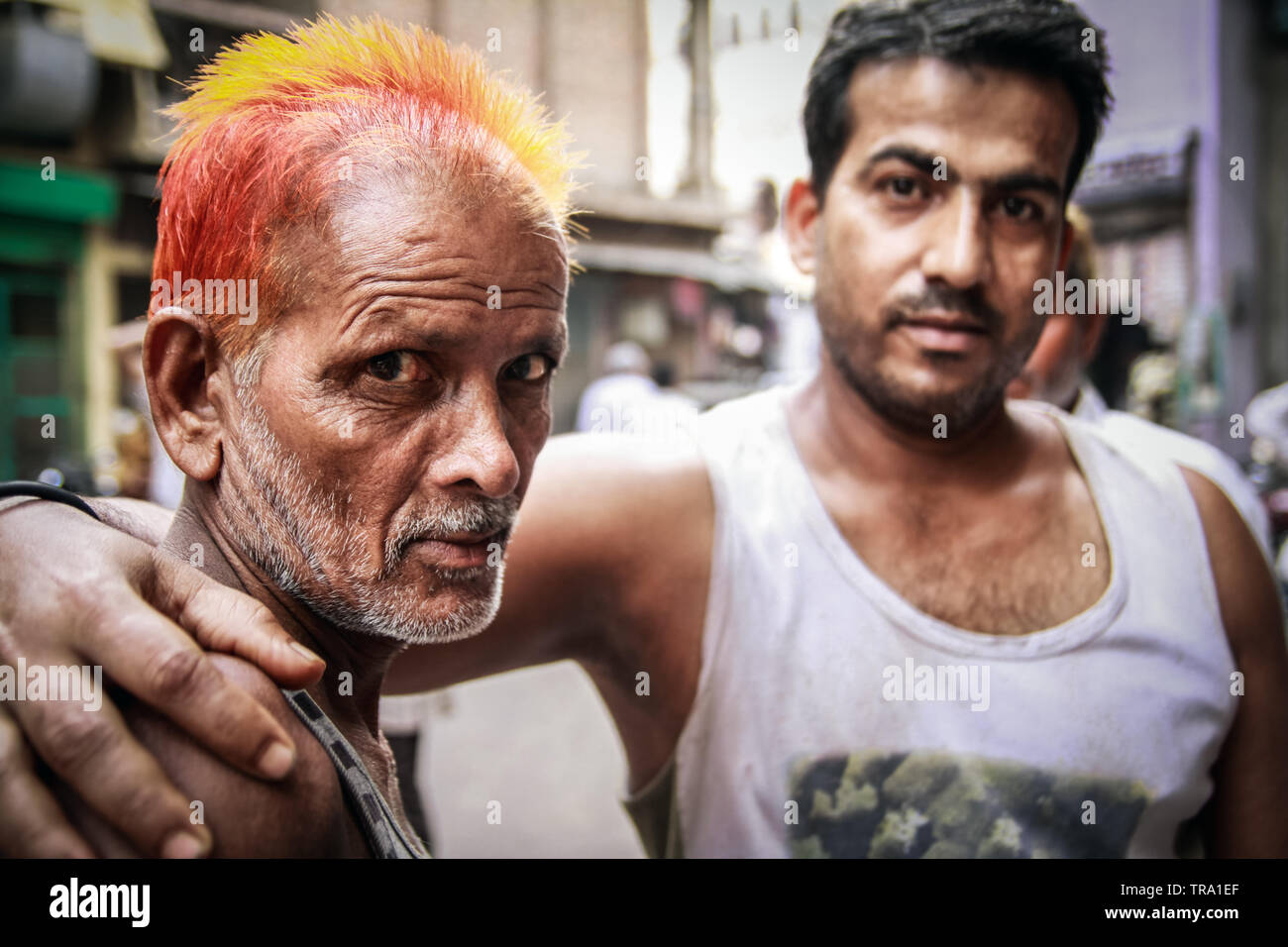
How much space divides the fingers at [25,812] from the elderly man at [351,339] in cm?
21

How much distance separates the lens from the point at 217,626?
808 millimetres

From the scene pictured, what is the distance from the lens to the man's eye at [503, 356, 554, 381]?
104 cm

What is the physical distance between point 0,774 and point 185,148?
2.33 ft

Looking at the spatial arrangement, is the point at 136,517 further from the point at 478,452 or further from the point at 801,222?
the point at 801,222

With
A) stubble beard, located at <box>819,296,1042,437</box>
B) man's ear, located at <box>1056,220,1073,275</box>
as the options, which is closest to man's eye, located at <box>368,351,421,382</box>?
stubble beard, located at <box>819,296,1042,437</box>

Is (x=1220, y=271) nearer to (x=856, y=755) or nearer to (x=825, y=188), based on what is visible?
(x=825, y=188)

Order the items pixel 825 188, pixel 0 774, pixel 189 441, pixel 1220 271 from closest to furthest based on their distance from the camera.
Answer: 1. pixel 0 774
2. pixel 189 441
3. pixel 825 188
4. pixel 1220 271

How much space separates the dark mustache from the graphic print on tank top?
720 millimetres

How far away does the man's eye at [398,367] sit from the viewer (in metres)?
0.96

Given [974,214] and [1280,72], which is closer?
[974,214]

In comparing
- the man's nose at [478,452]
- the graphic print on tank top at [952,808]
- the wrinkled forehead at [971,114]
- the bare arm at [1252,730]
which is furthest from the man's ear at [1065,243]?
the man's nose at [478,452]

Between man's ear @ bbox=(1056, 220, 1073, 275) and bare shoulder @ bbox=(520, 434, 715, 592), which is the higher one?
man's ear @ bbox=(1056, 220, 1073, 275)

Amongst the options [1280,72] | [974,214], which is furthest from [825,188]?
[1280,72]

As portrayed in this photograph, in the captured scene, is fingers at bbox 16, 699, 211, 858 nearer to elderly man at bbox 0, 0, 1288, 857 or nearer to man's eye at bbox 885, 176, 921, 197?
elderly man at bbox 0, 0, 1288, 857
